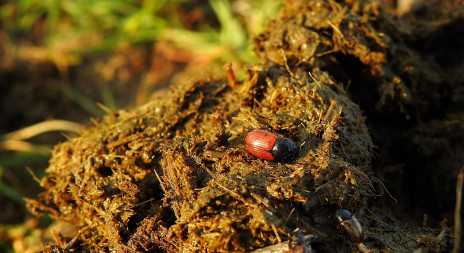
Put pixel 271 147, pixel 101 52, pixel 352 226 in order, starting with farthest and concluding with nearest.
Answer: pixel 101 52 < pixel 271 147 < pixel 352 226

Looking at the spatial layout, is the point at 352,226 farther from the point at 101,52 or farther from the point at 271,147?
the point at 101,52

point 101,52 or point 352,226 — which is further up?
point 101,52

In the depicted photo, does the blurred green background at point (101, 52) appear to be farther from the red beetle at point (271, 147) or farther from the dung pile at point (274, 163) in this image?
the red beetle at point (271, 147)

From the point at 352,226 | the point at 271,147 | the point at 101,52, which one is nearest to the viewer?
the point at 352,226

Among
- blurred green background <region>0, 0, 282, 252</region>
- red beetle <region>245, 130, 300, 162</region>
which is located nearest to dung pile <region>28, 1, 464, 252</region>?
red beetle <region>245, 130, 300, 162</region>

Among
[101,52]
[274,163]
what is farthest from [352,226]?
[101,52]

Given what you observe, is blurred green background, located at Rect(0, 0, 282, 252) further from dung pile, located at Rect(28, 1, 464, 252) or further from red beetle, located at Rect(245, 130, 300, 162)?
red beetle, located at Rect(245, 130, 300, 162)

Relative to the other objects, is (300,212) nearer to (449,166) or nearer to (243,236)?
(243,236)

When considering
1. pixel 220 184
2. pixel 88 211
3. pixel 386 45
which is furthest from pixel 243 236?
pixel 386 45
